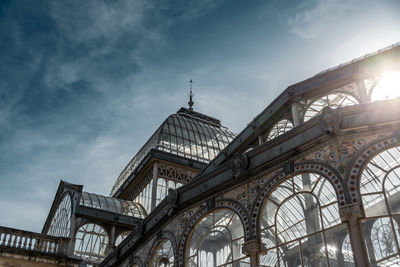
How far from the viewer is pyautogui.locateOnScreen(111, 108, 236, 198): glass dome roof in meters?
45.2

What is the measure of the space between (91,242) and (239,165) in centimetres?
2083

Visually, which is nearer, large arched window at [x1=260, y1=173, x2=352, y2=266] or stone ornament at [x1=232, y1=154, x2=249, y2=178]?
large arched window at [x1=260, y1=173, x2=352, y2=266]

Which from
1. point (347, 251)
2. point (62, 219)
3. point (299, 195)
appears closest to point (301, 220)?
point (299, 195)

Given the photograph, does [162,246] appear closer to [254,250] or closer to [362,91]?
[254,250]

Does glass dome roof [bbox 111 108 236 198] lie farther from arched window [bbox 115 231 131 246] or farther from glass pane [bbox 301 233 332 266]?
glass pane [bbox 301 233 332 266]

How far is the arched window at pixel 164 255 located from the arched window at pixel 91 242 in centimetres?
1384

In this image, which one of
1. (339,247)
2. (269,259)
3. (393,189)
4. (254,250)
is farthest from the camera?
(254,250)

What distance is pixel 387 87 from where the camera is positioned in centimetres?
2480

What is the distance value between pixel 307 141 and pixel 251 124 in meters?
11.0

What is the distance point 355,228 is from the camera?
1656 cm

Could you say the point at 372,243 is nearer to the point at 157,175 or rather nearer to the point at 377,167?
the point at 377,167

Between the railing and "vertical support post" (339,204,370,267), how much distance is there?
1965cm

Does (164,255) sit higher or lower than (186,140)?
lower

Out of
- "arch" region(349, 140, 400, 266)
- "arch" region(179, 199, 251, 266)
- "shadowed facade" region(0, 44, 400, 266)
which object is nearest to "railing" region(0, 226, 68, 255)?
"shadowed facade" region(0, 44, 400, 266)
